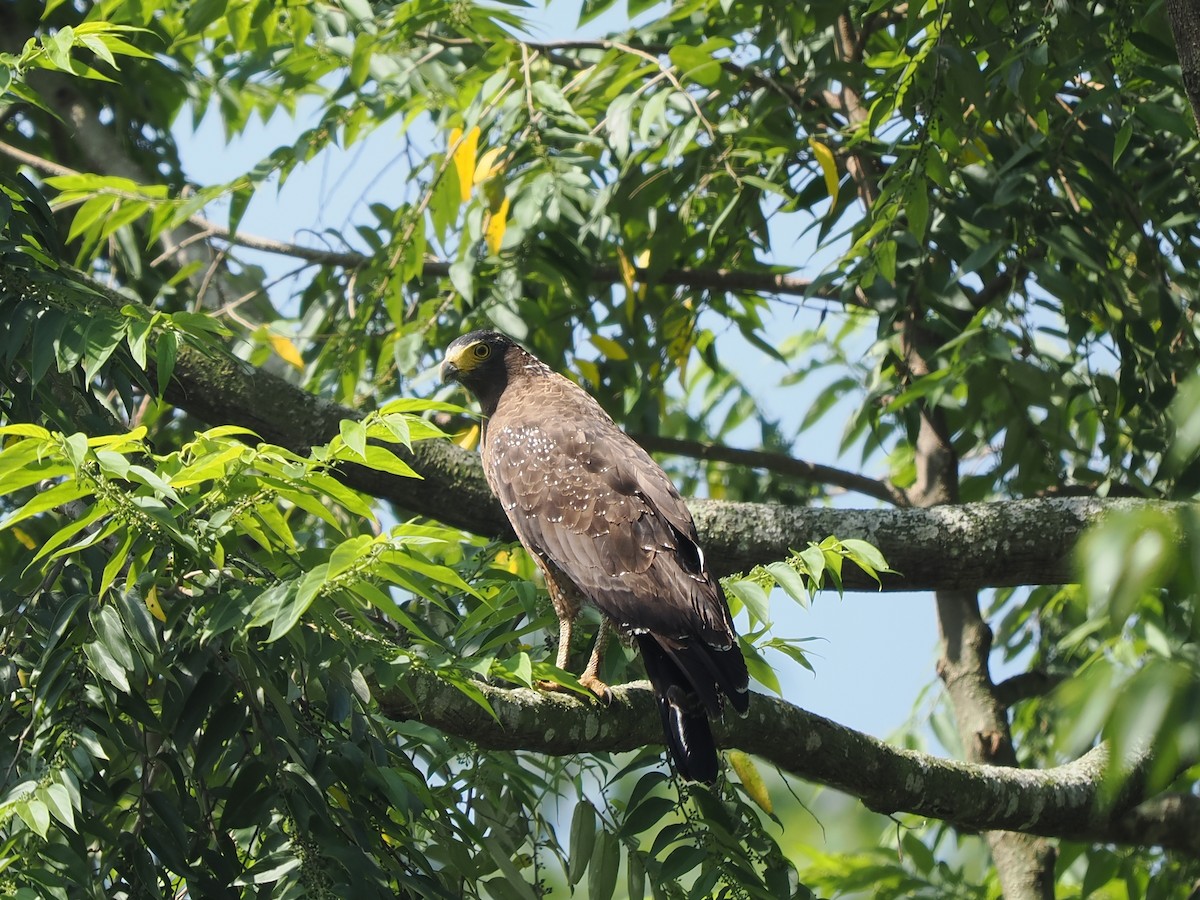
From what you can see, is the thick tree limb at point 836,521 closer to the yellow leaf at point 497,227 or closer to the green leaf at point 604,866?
the yellow leaf at point 497,227

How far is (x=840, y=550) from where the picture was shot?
126 inches

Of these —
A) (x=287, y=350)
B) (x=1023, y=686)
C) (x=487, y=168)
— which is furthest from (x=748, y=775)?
(x=287, y=350)

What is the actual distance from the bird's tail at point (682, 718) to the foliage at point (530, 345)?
4.5 inches

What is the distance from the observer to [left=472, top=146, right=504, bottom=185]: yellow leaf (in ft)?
15.1

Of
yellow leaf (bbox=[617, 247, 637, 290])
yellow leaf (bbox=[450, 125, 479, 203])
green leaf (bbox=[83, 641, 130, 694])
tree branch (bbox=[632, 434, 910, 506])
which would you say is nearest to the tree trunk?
tree branch (bbox=[632, 434, 910, 506])

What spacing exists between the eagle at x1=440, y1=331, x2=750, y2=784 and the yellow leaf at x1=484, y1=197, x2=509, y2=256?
13.6 inches

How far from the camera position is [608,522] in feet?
12.8

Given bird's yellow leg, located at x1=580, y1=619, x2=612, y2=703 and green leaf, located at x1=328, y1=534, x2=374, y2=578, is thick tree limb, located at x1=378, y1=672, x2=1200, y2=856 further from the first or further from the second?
green leaf, located at x1=328, y1=534, x2=374, y2=578

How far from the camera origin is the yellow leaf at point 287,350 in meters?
5.14

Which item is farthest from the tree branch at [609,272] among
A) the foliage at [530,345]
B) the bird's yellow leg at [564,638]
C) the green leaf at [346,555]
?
the green leaf at [346,555]

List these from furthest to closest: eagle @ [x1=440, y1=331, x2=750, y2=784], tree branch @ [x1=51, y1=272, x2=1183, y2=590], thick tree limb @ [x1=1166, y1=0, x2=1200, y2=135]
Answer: tree branch @ [x1=51, y1=272, x2=1183, y2=590], eagle @ [x1=440, y1=331, x2=750, y2=784], thick tree limb @ [x1=1166, y1=0, x2=1200, y2=135]

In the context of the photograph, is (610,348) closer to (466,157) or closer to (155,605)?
(466,157)

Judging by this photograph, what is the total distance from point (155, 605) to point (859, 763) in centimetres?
183

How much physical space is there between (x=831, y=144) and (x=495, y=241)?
1.41 meters
